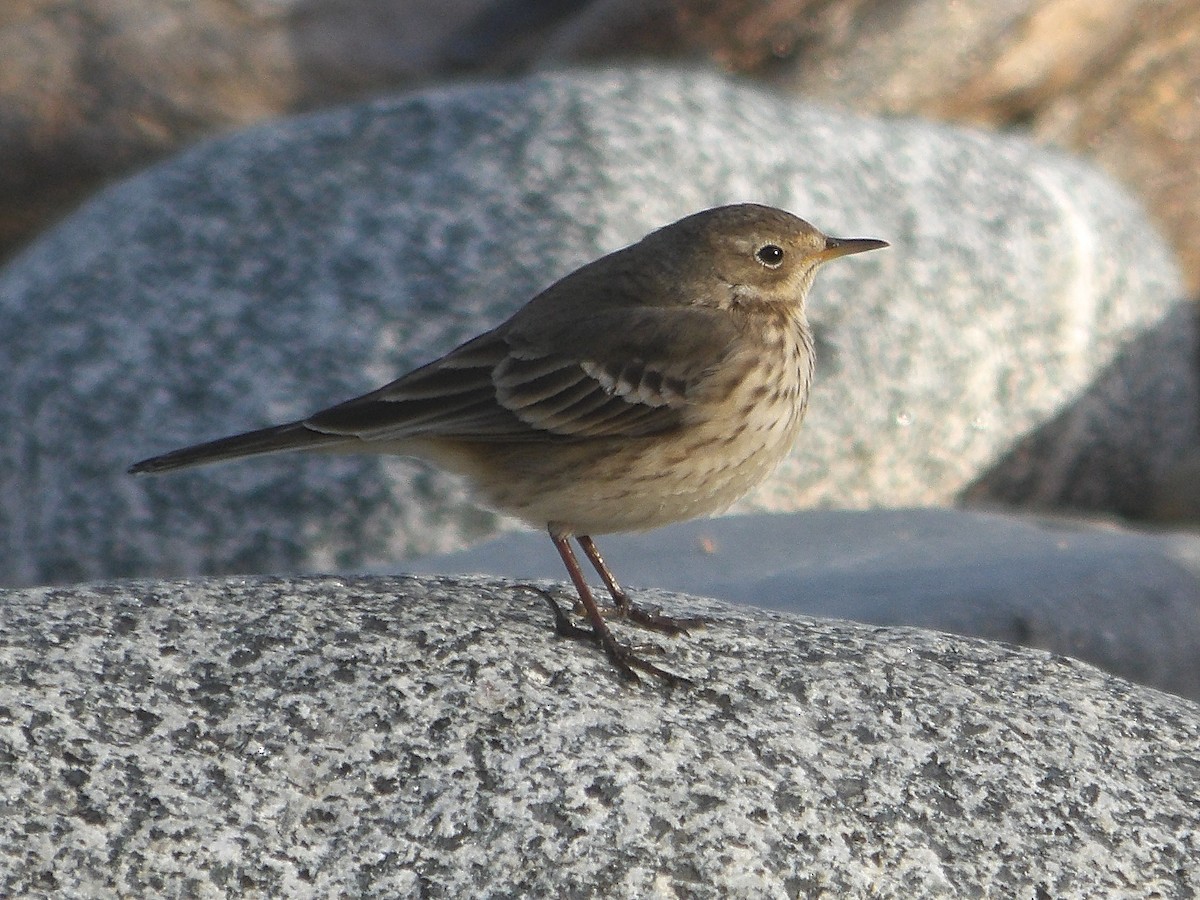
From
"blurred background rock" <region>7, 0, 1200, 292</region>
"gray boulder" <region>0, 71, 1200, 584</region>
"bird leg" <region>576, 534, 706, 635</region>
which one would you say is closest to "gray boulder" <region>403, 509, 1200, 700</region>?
"bird leg" <region>576, 534, 706, 635</region>

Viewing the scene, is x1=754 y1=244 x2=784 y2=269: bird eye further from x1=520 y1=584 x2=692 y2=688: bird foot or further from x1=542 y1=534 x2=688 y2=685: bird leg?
x1=520 y1=584 x2=692 y2=688: bird foot

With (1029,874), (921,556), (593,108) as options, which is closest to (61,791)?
(1029,874)

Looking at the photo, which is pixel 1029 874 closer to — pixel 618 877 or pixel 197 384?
pixel 618 877

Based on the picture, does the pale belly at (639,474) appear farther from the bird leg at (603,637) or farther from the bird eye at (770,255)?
the bird eye at (770,255)

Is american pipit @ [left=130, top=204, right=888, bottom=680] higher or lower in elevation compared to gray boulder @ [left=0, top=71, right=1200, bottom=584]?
lower

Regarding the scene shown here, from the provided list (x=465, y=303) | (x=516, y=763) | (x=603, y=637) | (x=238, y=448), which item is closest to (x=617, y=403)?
(x=603, y=637)

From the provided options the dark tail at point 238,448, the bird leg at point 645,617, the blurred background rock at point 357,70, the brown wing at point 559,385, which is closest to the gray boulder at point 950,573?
the bird leg at point 645,617
